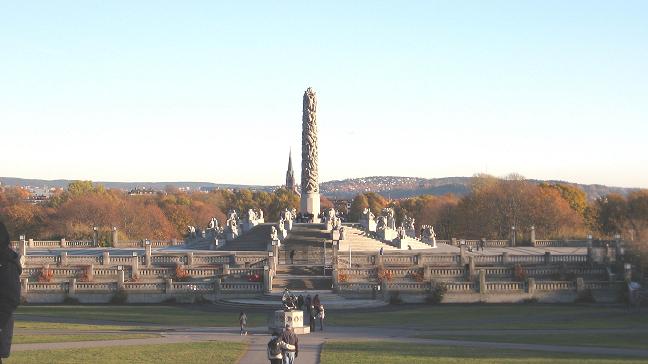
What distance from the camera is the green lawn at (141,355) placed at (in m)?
29.3

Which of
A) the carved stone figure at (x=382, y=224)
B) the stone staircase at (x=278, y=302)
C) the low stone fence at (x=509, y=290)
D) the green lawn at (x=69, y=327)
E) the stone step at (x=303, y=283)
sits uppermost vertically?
the carved stone figure at (x=382, y=224)

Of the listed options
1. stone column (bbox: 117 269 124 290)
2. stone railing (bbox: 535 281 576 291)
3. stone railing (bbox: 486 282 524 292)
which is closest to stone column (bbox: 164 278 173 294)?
stone column (bbox: 117 269 124 290)

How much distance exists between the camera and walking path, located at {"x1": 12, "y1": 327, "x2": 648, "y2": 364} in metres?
32.0

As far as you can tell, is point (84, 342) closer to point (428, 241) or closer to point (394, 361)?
point (394, 361)

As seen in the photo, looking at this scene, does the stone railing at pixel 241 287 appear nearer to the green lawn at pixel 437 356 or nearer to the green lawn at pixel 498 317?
the green lawn at pixel 498 317

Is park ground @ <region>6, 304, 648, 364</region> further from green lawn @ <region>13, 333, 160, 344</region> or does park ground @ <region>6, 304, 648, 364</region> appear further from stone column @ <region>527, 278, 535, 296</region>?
stone column @ <region>527, 278, 535, 296</region>

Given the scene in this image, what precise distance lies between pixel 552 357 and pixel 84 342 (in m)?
15.9

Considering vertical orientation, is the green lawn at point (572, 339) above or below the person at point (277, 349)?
below

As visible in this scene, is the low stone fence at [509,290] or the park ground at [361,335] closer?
the park ground at [361,335]

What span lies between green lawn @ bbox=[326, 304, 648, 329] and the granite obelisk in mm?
45442

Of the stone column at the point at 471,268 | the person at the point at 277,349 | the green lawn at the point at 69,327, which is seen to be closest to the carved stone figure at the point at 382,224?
the stone column at the point at 471,268

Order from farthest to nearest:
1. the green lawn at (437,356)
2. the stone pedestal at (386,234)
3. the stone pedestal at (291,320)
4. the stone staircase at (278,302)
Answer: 1. the stone pedestal at (386,234)
2. the stone staircase at (278,302)
3. the stone pedestal at (291,320)
4. the green lawn at (437,356)

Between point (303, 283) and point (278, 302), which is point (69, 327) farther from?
point (303, 283)

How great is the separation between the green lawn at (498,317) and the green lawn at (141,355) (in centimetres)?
1216
